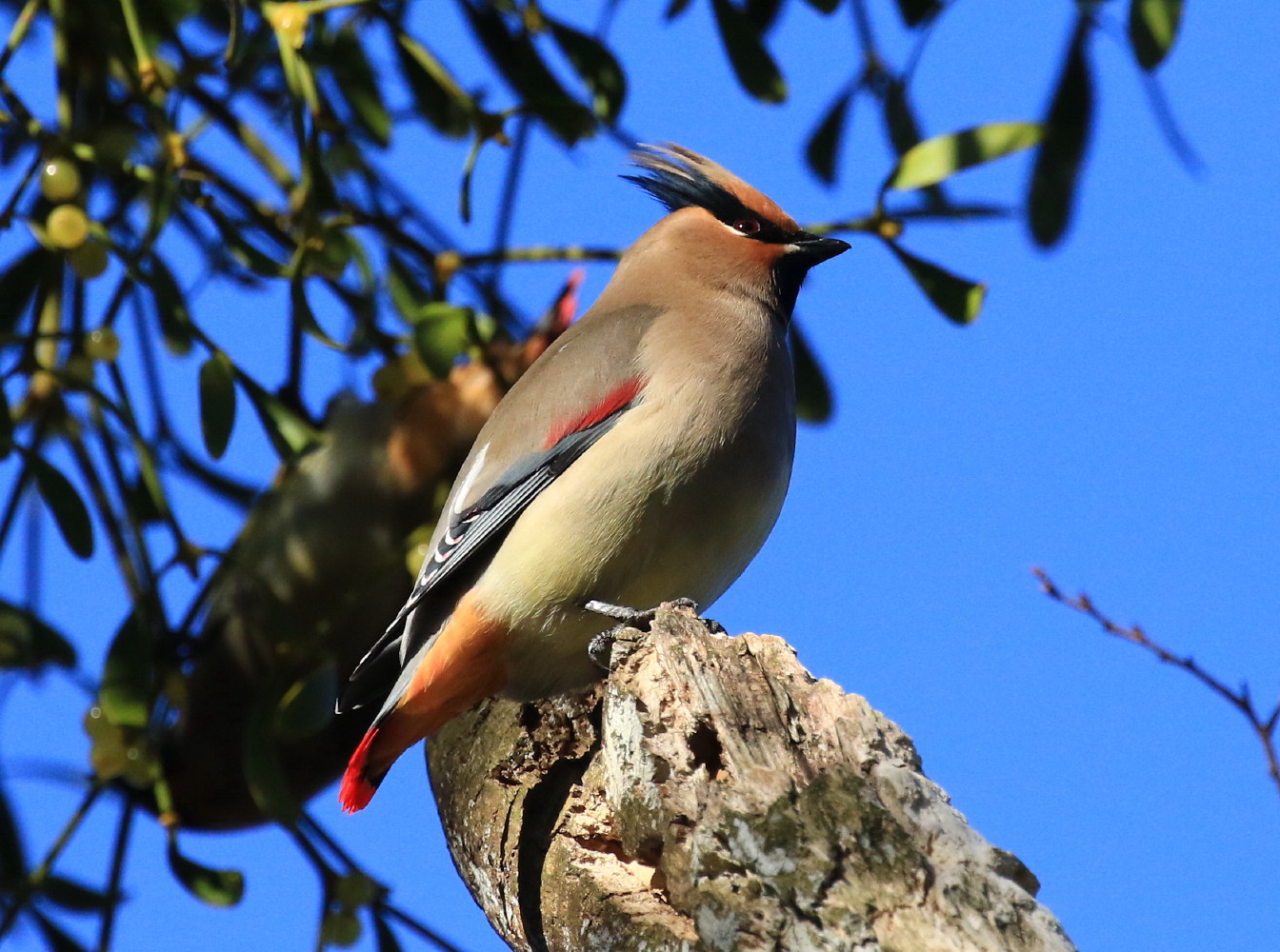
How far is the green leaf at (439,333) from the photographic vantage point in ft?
9.19

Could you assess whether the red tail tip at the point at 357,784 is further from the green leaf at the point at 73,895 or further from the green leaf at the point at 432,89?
the green leaf at the point at 432,89

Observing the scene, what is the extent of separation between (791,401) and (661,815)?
118 centimetres

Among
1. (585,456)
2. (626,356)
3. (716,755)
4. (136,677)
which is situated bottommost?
(136,677)

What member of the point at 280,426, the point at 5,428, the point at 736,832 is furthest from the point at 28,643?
the point at 736,832

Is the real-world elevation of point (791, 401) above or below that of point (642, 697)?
above

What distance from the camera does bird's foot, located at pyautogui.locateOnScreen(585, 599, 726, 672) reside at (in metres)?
2.51

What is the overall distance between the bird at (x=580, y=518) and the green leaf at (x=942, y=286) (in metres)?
0.37

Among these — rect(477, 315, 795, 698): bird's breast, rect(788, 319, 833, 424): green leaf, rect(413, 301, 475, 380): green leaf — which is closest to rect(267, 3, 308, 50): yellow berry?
rect(413, 301, 475, 380): green leaf

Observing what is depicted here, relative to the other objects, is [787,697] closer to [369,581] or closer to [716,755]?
[716,755]

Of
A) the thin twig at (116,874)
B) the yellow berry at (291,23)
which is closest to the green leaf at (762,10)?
the yellow berry at (291,23)

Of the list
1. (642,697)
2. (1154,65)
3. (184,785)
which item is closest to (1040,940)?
(642,697)

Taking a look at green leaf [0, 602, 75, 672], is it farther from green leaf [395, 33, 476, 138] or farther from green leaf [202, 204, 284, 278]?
green leaf [395, 33, 476, 138]

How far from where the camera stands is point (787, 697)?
224cm

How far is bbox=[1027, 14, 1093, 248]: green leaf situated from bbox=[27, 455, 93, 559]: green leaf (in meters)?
1.54
